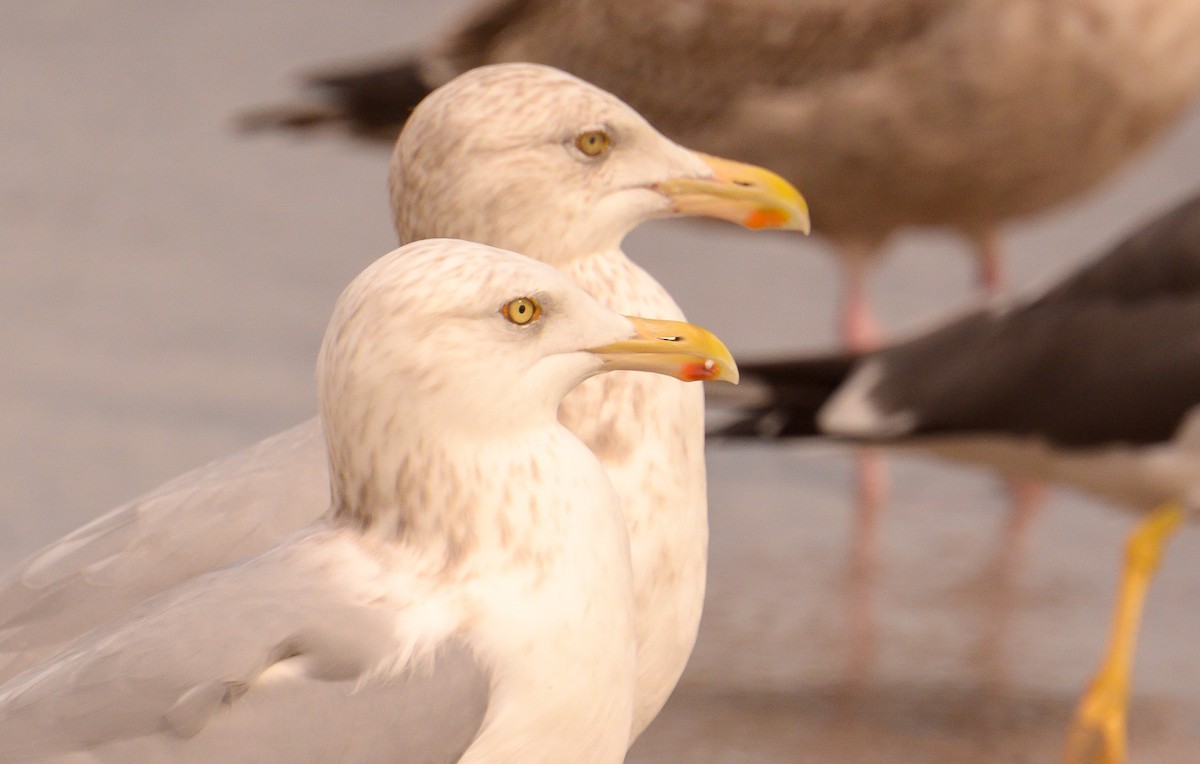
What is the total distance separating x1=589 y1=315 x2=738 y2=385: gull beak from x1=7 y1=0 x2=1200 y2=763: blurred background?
1.49 m

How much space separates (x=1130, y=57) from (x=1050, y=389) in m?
0.99

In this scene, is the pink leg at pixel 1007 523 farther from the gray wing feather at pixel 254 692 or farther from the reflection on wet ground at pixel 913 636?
the gray wing feather at pixel 254 692

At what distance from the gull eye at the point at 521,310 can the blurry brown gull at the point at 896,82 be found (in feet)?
8.58

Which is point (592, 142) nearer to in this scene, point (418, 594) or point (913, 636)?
point (418, 594)

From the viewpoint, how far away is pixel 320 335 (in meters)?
4.84

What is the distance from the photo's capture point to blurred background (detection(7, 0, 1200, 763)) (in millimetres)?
3412

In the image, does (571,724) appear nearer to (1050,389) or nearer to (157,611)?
(157,611)

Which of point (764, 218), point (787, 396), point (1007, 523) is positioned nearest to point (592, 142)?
point (764, 218)

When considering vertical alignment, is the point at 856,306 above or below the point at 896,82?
below

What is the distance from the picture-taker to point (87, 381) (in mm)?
4621

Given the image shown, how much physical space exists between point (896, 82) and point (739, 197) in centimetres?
213

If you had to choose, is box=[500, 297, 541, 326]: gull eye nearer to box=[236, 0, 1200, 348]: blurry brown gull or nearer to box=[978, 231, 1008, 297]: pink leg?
box=[236, 0, 1200, 348]: blurry brown gull

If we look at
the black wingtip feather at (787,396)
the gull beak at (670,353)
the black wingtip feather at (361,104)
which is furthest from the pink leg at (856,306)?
the gull beak at (670,353)

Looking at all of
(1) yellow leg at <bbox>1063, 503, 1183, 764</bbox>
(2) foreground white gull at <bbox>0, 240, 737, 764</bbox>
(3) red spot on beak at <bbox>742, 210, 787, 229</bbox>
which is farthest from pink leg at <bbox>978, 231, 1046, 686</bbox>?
(2) foreground white gull at <bbox>0, 240, 737, 764</bbox>
